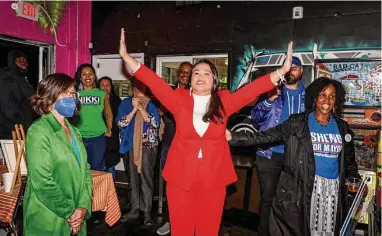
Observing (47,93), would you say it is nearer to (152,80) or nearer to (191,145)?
(152,80)

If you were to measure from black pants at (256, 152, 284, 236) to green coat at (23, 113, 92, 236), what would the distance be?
2103 mm

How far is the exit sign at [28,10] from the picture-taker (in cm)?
581

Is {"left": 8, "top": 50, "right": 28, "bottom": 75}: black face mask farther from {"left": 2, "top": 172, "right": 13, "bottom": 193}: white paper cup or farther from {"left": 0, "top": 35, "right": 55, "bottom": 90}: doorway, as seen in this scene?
{"left": 2, "top": 172, "right": 13, "bottom": 193}: white paper cup

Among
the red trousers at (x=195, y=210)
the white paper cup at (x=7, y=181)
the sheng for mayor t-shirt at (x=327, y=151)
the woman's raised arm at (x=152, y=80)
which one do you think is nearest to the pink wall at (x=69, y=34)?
the white paper cup at (x=7, y=181)

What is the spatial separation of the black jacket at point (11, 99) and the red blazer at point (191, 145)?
10.8ft

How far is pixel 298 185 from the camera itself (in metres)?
2.93

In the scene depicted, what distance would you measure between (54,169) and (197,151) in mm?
966

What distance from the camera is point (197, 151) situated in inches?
98.6

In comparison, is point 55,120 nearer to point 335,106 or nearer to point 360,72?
point 335,106

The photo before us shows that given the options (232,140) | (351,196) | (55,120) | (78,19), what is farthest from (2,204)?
(78,19)

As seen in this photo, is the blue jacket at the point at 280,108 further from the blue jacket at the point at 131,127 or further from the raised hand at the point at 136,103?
the raised hand at the point at 136,103

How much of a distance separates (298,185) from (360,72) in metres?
2.54

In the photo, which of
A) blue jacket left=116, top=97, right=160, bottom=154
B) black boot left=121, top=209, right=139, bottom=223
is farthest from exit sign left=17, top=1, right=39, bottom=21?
black boot left=121, top=209, right=139, bottom=223

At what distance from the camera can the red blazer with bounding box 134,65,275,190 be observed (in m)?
2.49
